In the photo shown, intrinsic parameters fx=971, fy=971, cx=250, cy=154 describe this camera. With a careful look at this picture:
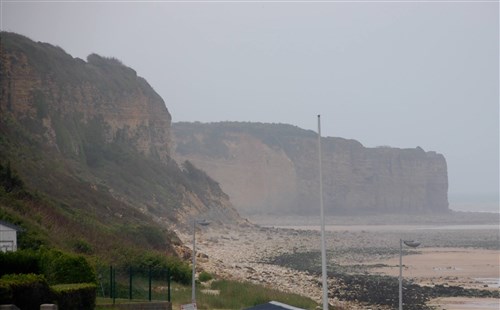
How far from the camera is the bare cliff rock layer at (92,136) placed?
200ft

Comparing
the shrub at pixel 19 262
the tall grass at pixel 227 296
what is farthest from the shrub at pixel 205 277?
the shrub at pixel 19 262

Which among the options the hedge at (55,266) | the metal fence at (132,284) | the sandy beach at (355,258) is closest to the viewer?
the hedge at (55,266)

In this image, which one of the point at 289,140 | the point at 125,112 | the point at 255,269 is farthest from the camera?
the point at 289,140

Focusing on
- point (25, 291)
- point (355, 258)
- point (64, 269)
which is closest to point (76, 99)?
point (355, 258)

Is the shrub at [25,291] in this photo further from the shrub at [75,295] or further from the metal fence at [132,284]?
the metal fence at [132,284]

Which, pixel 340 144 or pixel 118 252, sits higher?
pixel 340 144

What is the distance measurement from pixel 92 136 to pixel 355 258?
28.4 meters

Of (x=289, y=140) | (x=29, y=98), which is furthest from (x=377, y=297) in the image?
(x=289, y=140)

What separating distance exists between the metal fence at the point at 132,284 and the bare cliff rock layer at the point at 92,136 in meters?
18.7

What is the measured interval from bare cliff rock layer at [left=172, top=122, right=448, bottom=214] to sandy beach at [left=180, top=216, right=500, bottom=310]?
5118 centimetres

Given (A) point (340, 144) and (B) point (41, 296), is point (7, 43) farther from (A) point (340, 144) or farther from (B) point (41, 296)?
(A) point (340, 144)

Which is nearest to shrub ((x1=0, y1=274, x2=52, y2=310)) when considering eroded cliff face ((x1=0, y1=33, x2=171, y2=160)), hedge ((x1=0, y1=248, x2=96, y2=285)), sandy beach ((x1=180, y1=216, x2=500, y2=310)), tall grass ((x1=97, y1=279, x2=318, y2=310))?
hedge ((x1=0, y1=248, x2=96, y2=285))

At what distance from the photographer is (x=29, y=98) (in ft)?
240

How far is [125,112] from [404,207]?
83284 millimetres
